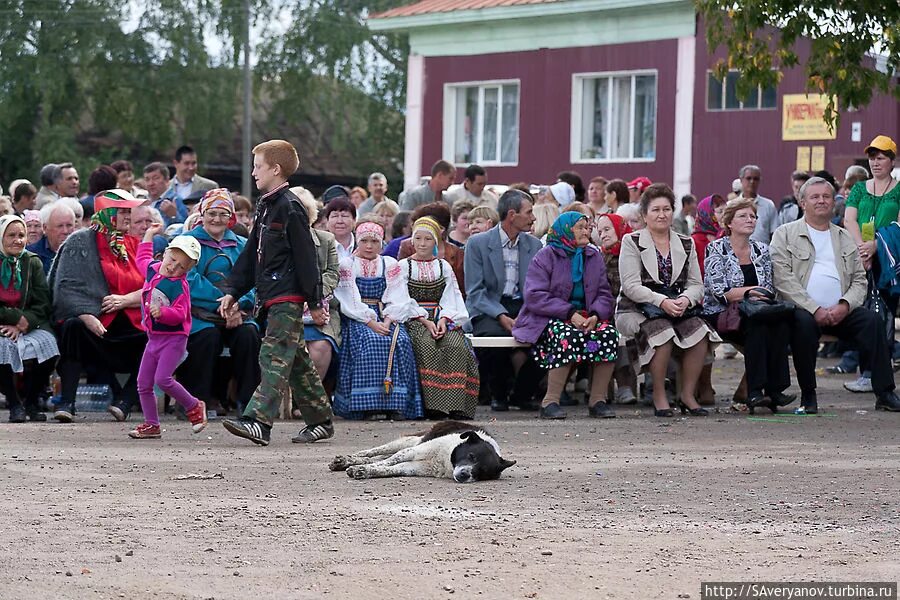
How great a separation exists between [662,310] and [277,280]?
3758 millimetres

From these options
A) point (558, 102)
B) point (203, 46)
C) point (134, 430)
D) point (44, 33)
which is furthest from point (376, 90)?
point (134, 430)

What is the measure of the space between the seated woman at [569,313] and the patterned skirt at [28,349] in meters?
3.86

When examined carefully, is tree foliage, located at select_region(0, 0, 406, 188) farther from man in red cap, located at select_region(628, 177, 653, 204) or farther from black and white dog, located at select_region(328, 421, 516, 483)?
black and white dog, located at select_region(328, 421, 516, 483)

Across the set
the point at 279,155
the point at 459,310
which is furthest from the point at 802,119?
the point at 279,155

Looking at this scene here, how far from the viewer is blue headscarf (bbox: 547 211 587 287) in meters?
13.5

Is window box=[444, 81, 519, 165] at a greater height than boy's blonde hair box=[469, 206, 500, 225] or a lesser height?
greater

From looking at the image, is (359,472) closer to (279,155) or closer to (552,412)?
(279,155)

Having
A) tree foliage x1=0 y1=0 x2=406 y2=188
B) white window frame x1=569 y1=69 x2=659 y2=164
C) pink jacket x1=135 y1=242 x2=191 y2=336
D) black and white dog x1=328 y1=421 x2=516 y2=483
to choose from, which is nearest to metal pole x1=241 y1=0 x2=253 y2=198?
tree foliage x1=0 y1=0 x2=406 y2=188

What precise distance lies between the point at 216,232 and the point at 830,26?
20.6 ft

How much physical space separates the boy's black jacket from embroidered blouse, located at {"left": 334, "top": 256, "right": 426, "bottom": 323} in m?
2.58

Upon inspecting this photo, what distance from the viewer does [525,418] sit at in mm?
13594

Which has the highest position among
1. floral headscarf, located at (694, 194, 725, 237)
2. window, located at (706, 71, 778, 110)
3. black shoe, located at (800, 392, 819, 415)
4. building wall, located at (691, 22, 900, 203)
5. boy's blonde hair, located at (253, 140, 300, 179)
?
window, located at (706, 71, 778, 110)

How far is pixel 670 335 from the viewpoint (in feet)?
43.7

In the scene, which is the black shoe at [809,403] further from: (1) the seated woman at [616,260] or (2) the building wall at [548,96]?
(2) the building wall at [548,96]
